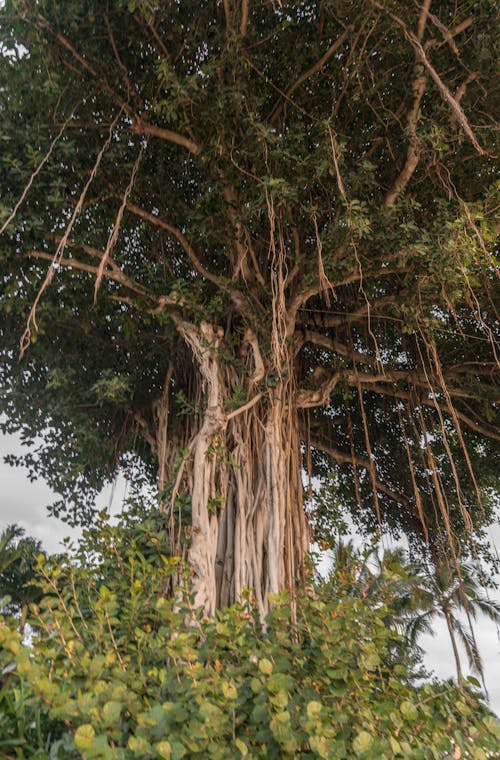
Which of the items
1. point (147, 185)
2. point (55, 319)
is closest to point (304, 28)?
point (147, 185)

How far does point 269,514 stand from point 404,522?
353cm

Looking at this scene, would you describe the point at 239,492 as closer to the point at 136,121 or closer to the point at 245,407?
the point at 245,407

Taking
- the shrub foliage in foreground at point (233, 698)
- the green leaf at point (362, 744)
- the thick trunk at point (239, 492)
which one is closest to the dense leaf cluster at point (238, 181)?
the thick trunk at point (239, 492)

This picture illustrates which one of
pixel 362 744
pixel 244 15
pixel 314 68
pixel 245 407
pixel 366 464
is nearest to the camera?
pixel 362 744

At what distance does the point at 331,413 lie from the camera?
16.8 ft

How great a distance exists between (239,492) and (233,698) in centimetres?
183

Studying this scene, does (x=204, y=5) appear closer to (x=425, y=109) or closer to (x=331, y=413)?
(x=425, y=109)

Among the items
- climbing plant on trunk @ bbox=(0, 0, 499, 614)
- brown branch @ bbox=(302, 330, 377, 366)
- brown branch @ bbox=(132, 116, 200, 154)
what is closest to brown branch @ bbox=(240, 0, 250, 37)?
climbing plant on trunk @ bbox=(0, 0, 499, 614)

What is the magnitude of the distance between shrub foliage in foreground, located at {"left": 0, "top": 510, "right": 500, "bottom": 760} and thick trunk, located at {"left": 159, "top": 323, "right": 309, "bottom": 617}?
1126 mm

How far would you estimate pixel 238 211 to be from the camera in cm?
324

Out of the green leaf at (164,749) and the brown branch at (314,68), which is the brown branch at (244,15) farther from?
the green leaf at (164,749)

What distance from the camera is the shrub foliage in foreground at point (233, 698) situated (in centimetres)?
98

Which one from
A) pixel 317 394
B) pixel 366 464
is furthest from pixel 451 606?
pixel 317 394

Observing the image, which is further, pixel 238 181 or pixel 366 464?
pixel 366 464
